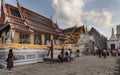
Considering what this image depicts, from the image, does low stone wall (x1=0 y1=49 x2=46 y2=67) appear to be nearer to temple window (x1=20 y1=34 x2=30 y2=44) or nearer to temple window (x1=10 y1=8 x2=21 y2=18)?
temple window (x1=20 y1=34 x2=30 y2=44)

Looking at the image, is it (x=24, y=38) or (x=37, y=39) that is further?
(x=37, y=39)

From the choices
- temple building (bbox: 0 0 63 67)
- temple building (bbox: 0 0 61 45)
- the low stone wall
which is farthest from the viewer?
temple building (bbox: 0 0 61 45)

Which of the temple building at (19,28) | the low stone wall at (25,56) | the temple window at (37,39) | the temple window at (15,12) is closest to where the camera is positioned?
the low stone wall at (25,56)

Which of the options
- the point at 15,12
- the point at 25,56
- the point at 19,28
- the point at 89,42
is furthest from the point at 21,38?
the point at 89,42

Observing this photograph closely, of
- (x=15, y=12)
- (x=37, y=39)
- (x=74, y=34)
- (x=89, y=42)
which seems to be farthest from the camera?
(x=74, y=34)

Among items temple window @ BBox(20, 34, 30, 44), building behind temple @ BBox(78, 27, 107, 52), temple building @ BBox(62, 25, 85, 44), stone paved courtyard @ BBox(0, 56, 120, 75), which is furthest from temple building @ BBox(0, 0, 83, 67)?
building behind temple @ BBox(78, 27, 107, 52)

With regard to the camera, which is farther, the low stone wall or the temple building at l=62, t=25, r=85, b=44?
the temple building at l=62, t=25, r=85, b=44

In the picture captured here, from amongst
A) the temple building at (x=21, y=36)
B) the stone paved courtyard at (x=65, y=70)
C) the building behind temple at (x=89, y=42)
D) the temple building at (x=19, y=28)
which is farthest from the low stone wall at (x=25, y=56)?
the building behind temple at (x=89, y=42)

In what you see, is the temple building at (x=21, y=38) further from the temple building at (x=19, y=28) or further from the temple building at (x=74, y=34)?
the temple building at (x=74, y=34)

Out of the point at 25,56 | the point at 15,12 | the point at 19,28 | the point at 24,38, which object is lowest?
the point at 25,56

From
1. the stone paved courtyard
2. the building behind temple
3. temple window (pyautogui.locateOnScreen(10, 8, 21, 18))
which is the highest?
temple window (pyautogui.locateOnScreen(10, 8, 21, 18))

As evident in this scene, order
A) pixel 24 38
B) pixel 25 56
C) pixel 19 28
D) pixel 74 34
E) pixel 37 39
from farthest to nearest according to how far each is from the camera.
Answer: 1. pixel 74 34
2. pixel 37 39
3. pixel 24 38
4. pixel 19 28
5. pixel 25 56

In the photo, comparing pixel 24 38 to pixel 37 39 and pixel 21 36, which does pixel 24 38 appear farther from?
pixel 37 39

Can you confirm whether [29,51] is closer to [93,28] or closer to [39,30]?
[39,30]
